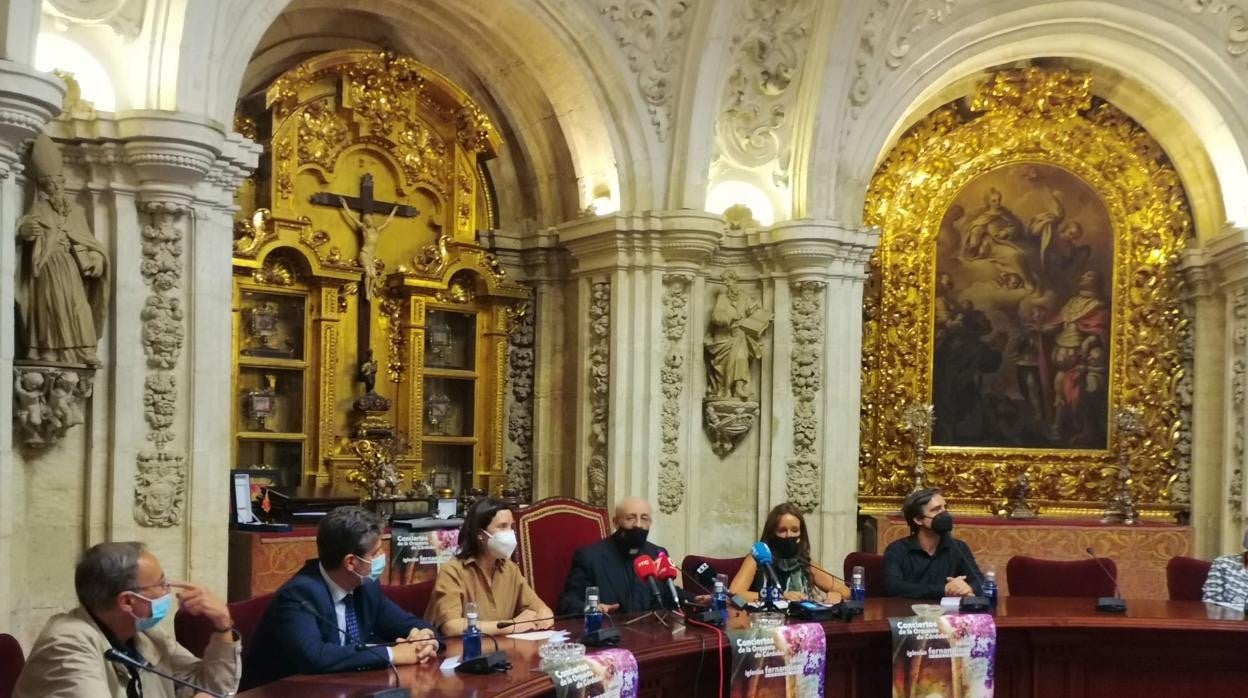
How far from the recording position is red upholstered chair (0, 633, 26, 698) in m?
3.81

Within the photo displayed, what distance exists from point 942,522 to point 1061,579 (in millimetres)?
1275

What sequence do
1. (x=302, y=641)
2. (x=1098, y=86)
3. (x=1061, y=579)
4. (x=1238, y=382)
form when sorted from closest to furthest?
1. (x=302, y=641)
2. (x=1061, y=579)
3. (x=1238, y=382)
4. (x=1098, y=86)

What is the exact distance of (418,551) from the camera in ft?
25.5

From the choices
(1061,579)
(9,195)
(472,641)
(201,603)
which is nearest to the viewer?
(201,603)

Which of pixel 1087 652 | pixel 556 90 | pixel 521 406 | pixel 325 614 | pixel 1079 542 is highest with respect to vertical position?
pixel 556 90

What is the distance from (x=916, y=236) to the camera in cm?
1086

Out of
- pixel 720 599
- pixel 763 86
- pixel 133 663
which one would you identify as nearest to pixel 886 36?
pixel 763 86

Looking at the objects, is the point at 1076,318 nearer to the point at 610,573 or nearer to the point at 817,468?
the point at 817,468

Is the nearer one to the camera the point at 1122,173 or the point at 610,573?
the point at 610,573

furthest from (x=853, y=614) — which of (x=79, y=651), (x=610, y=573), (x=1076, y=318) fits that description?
(x=1076, y=318)

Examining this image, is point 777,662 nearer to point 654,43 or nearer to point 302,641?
point 302,641

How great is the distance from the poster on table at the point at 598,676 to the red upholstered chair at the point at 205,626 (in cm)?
107

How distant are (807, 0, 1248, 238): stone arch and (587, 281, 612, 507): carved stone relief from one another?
1694 millimetres

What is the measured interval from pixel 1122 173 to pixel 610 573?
7189 mm
